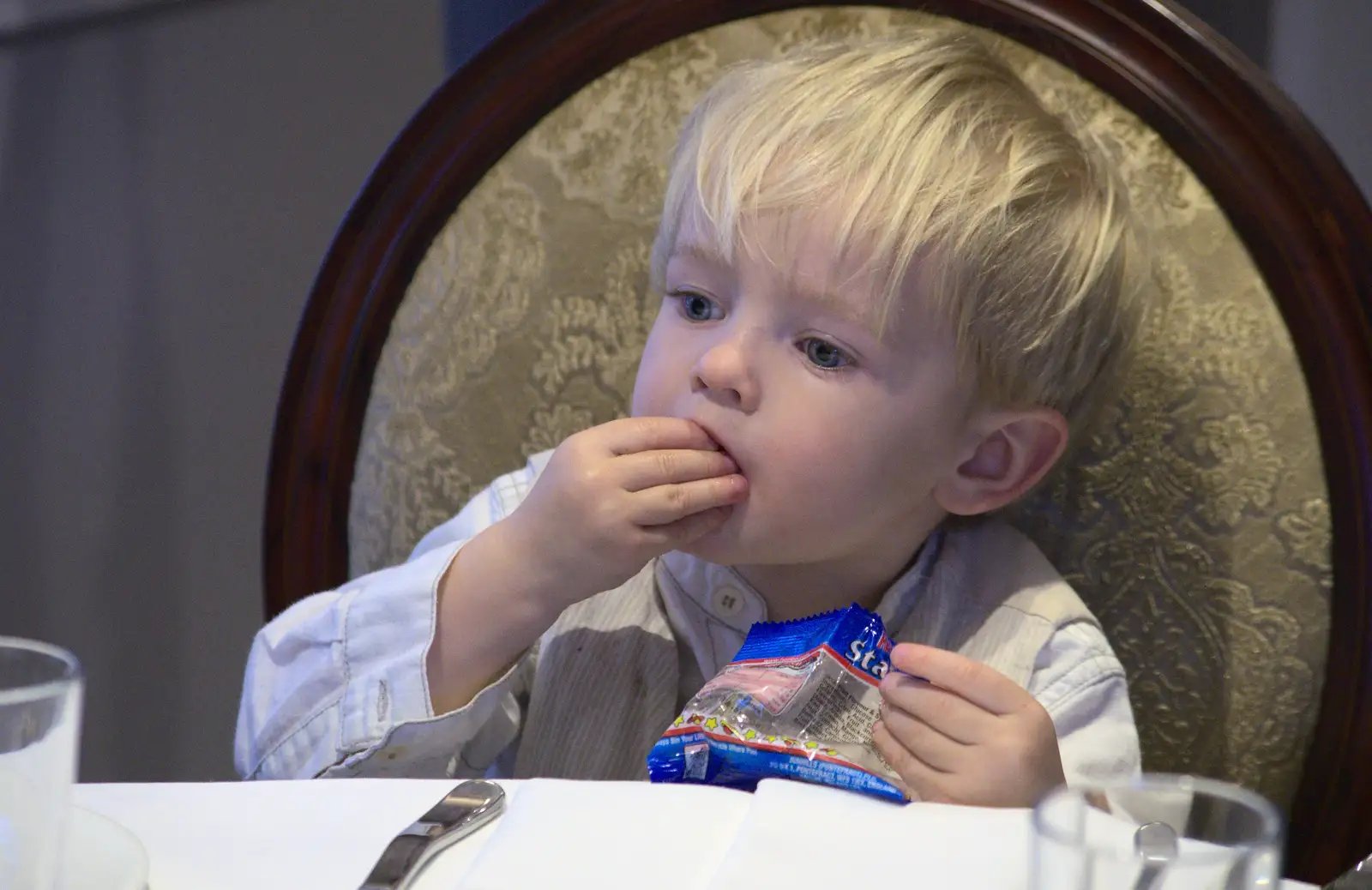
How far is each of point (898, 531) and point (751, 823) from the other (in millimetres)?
453

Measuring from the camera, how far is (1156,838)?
41cm

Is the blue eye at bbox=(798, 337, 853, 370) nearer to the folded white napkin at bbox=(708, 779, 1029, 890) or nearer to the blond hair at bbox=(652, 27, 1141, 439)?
the blond hair at bbox=(652, 27, 1141, 439)

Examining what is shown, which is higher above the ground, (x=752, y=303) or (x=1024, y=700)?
(x=752, y=303)

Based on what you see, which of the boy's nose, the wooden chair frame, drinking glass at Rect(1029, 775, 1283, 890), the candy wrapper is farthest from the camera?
the wooden chair frame

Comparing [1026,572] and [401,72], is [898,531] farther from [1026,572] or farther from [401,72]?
[401,72]

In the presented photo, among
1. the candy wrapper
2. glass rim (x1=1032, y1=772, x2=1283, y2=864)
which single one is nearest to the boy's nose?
the candy wrapper

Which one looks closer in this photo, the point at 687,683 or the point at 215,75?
the point at 687,683

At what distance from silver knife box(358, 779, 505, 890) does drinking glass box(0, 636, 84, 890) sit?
122 mm

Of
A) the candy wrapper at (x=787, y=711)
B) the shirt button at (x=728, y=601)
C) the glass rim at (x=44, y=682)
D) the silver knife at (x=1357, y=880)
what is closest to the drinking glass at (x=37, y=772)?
the glass rim at (x=44, y=682)

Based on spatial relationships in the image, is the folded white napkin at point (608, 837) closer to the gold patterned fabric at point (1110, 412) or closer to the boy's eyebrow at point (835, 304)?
the boy's eyebrow at point (835, 304)

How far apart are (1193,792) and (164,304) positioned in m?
1.49

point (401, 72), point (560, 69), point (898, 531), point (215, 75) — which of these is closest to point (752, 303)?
point (898, 531)

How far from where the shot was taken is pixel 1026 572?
3.21ft

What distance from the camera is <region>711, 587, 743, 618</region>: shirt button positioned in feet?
3.22
